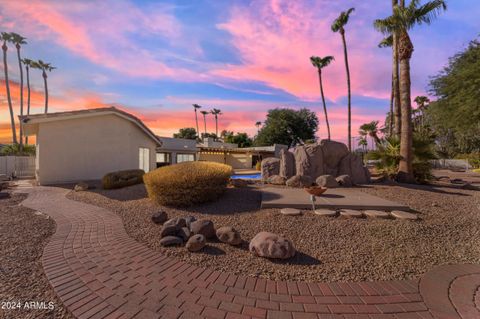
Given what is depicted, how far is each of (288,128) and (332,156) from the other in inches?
1128

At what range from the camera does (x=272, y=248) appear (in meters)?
3.54

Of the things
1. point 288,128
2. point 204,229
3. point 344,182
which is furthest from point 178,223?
point 288,128

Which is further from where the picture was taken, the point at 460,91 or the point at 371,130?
the point at 371,130

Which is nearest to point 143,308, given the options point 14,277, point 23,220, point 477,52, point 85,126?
point 14,277

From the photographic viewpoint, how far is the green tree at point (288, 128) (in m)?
38.2

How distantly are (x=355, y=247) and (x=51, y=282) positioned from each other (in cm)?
457

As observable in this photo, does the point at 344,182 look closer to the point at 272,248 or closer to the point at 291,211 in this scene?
the point at 291,211

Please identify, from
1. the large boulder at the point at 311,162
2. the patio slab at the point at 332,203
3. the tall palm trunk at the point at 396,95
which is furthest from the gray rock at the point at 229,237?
the tall palm trunk at the point at 396,95

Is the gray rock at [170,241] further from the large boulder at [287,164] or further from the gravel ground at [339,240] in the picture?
the large boulder at [287,164]

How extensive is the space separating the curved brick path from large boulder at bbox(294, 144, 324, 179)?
22.2ft

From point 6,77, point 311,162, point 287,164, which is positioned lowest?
point 287,164

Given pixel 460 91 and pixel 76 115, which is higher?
pixel 460 91

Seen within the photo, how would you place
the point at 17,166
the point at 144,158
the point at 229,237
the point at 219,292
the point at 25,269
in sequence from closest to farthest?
the point at 219,292 → the point at 25,269 → the point at 229,237 → the point at 17,166 → the point at 144,158

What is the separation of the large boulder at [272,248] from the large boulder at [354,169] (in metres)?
7.50
